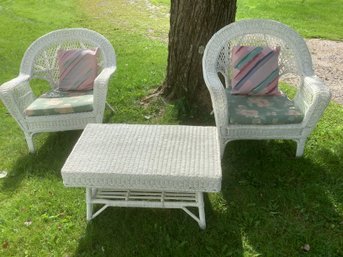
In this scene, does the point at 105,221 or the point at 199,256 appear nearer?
the point at 199,256

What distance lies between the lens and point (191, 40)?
4320 mm

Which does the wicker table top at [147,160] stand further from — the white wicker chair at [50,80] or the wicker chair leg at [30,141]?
the wicker chair leg at [30,141]

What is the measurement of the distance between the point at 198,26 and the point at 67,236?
2.64 meters

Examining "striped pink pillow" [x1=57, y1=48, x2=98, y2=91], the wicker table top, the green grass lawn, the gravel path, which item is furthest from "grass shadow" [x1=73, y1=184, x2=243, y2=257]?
the gravel path

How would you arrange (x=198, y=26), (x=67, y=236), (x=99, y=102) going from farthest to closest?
(x=198, y=26)
(x=99, y=102)
(x=67, y=236)

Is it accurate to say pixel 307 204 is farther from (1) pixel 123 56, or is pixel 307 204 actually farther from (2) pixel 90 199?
(1) pixel 123 56

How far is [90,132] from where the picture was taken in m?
3.19

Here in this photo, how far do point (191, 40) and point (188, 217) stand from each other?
7.04ft

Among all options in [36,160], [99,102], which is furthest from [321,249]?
[36,160]

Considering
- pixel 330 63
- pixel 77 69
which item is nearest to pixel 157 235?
pixel 77 69

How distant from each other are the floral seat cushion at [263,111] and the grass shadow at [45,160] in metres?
1.84

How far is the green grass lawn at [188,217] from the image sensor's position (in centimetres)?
287

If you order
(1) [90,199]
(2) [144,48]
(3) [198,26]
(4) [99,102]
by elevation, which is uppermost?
(3) [198,26]

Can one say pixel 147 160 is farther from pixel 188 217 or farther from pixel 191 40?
pixel 191 40
